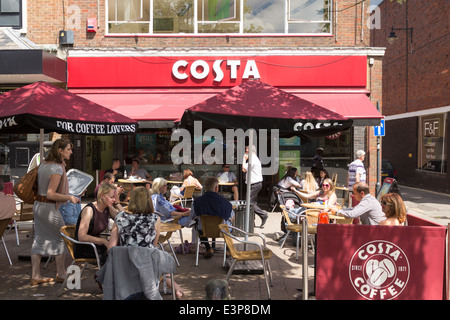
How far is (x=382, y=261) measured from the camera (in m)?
4.73

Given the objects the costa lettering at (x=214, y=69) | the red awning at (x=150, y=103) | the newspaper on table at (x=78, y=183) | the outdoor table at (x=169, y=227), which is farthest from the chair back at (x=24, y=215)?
the costa lettering at (x=214, y=69)

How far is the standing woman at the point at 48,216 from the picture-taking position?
606 centimetres

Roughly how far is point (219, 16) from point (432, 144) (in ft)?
39.6

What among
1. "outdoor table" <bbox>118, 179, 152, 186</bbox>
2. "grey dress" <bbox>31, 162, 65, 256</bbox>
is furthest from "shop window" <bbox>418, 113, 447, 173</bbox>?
"grey dress" <bbox>31, 162, 65, 256</bbox>

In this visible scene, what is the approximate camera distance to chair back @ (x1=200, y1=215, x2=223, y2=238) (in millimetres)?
6973

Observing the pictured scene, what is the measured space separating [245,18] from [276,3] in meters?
1.03

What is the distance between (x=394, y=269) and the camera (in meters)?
4.72

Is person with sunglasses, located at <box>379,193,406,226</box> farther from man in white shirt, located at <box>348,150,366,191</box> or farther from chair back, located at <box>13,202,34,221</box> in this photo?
man in white shirt, located at <box>348,150,366,191</box>

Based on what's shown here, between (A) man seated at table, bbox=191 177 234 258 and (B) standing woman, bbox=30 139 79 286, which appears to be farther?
(A) man seated at table, bbox=191 177 234 258

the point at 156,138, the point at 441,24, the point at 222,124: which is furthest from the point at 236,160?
the point at 441,24

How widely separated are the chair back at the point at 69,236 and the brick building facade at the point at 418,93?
56.3ft

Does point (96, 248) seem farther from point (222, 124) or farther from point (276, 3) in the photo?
point (276, 3)

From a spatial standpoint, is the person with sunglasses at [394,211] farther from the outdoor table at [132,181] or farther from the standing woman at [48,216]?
the outdoor table at [132,181]

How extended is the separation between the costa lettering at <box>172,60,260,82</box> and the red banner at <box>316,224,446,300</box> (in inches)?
371
